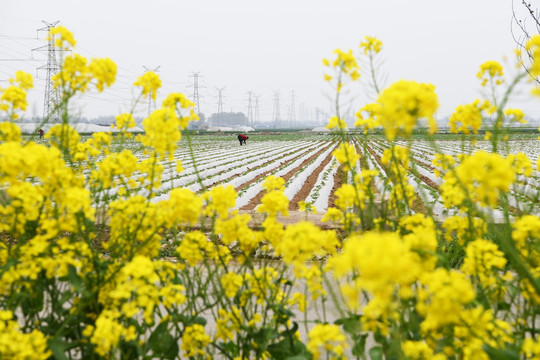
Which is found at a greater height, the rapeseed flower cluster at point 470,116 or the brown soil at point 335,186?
the rapeseed flower cluster at point 470,116

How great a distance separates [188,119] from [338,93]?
0.77 m

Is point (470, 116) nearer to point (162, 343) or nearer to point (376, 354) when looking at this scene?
point (376, 354)

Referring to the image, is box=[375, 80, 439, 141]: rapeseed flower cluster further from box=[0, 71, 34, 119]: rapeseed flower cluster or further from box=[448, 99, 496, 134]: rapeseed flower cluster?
box=[0, 71, 34, 119]: rapeseed flower cluster

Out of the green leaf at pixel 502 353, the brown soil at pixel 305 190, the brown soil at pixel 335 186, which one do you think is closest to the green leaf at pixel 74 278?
the green leaf at pixel 502 353

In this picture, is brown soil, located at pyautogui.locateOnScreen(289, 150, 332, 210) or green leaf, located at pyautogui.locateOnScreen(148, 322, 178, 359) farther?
brown soil, located at pyautogui.locateOnScreen(289, 150, 332, 210)

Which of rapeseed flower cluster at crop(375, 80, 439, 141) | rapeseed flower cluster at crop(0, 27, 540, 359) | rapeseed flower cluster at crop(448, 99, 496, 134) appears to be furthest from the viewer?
Answer: rapeseed flower cluster at crop(448, 99, 496, 134)

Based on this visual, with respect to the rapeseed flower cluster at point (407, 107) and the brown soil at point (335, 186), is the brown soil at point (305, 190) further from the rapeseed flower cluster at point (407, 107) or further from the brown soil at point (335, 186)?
the rapeseed flower cluster at point (407, 107)

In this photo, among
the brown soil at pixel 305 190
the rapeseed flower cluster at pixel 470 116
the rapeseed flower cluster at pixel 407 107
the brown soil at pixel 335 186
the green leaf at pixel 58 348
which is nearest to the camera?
the rapeseed flower cluster at pixel 407 107

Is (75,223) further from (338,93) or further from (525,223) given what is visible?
(525,223)

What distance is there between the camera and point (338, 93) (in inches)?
70.1

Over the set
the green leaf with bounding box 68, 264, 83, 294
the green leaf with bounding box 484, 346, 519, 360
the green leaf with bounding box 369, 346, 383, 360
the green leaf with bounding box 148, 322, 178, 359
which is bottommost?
the green leaf with bounding box 369, 346, 383, 360

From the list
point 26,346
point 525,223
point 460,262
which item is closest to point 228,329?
point 26,346

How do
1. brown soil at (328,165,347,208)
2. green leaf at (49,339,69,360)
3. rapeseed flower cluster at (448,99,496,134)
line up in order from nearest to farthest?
green leaf at (49,339,69,360)
rapeseed flower cluster at (448,99,496,134)
brown soil at (328,165,347,208)

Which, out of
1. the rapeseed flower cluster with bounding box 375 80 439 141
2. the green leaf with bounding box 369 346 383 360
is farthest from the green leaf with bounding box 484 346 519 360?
the rapeseed flower cluster with bounding box 375 80 439 141
